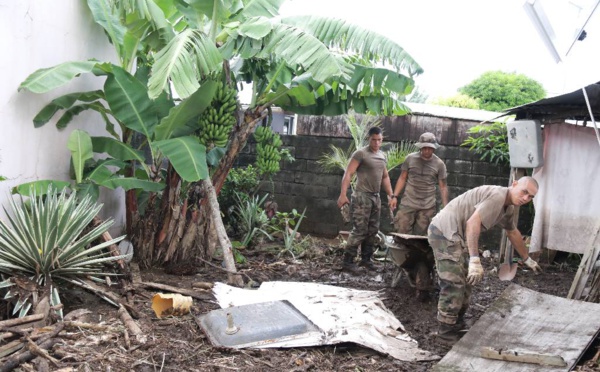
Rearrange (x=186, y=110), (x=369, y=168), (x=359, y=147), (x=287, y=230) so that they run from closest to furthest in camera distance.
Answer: (x=186, y=110) < (x=369, y=168) < (x=287, y=230) < (x=359, y=147)

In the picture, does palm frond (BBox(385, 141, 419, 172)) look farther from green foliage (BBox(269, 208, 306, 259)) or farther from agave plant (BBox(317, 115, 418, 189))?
green foliage (BBox(269, 208, 306, 259))

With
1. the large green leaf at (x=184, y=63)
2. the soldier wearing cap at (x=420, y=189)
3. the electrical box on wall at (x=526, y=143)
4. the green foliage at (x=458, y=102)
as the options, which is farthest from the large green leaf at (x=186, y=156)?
the green foliage at (x=458, y=102)

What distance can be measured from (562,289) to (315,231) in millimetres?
4250

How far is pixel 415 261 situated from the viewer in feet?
19.5

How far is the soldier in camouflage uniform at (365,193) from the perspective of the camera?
293 inches

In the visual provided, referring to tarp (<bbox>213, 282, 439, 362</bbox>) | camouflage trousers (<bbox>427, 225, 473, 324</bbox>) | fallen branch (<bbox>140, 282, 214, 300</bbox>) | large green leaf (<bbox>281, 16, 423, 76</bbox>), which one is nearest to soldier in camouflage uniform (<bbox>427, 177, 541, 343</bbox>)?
camouflage trousers (<bbox>427, 225, 473, 324</bbox>)

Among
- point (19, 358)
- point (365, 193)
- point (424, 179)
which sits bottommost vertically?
point (19, 358)

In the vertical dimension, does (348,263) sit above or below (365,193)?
below

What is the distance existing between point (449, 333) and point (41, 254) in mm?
3541

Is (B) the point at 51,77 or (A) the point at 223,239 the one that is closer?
(B) the point at 51,77

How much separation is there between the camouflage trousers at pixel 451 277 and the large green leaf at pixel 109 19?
4135mm

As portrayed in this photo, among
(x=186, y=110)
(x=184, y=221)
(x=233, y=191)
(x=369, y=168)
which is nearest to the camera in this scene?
(x=186, y=110)

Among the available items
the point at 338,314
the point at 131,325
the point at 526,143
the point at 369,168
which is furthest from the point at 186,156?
the point at 526,143

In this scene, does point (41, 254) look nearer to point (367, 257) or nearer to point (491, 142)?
point (367, 257)
